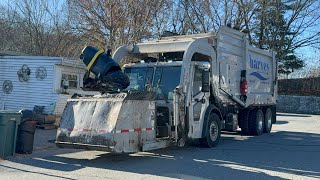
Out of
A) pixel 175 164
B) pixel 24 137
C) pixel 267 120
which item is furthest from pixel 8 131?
pixel 267 120

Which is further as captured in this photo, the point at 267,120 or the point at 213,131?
the point at 267,120

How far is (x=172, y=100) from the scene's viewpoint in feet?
34.2

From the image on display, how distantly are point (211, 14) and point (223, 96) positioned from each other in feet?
68.7

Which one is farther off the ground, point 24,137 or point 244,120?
point 244,120

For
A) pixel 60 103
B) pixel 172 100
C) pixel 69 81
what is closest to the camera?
pixel 172 100

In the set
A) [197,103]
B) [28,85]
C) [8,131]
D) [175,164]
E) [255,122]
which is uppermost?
[28,85]

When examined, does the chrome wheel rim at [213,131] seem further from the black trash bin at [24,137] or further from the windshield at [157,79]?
the black trash bin at [24,137]

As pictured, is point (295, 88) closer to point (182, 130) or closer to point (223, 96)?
point (223, 96)

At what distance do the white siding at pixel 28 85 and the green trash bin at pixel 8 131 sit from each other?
24.2 feet

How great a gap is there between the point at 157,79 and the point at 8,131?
3926mm

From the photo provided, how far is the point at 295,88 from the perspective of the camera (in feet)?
120

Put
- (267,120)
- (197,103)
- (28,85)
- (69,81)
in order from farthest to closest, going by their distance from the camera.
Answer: (69,81)
(28,85)
(267,120)
(197,103)

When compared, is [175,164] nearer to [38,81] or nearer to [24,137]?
[24,137]

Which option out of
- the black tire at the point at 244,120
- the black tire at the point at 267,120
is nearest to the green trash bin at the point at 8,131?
the black tire at the point at 244,120
